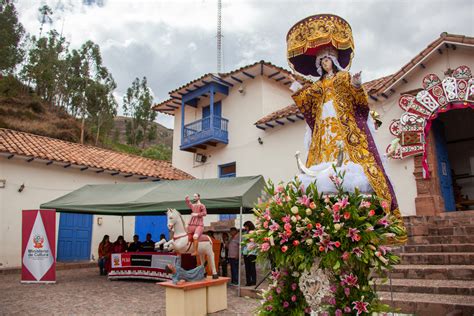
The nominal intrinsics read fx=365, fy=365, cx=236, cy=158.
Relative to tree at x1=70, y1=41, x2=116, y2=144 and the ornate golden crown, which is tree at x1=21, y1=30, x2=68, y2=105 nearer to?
tree at x1=70, y1=41, x2=116, y2=144

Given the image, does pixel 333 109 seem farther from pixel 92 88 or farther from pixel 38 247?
pixel 92 88

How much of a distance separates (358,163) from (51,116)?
33.5m

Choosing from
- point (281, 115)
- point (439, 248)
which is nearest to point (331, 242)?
point (439, 248)

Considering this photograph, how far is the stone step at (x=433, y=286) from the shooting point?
4977 mm

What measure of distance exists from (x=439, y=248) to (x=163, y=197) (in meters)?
5.82

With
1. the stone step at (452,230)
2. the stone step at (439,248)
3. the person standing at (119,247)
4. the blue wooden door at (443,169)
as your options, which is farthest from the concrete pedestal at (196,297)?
the blue wooden door at (443,169)

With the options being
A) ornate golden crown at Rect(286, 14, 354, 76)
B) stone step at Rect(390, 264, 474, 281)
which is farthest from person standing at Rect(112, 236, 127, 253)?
ornate golden crown at Rect(286, 14, 354, 76)

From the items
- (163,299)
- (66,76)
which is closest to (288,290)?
(163,299)

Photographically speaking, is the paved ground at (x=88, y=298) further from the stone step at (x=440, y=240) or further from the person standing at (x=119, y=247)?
the stone step at (x=440, y=240)

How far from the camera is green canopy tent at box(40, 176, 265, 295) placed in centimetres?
770

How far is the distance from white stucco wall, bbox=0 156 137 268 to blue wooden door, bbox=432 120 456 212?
11203mm

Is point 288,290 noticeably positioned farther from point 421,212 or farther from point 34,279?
point 34,279

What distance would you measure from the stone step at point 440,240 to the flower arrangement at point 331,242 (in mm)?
5321

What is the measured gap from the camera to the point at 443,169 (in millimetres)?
9773
